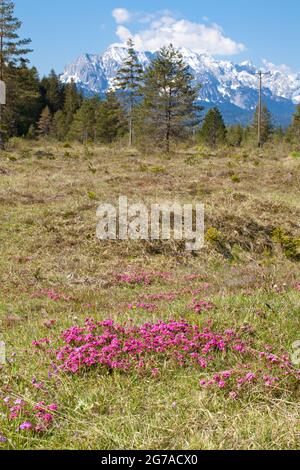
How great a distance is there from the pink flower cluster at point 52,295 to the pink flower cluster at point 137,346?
3363 millimetres

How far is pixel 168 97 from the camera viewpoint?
3350 centimetres

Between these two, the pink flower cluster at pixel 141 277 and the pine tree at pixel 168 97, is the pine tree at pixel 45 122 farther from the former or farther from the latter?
the pink flower cluster at pixel 141 277

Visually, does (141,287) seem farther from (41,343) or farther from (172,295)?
(41,343)

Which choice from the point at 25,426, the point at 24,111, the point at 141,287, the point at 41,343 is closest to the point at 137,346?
the point at 41,343

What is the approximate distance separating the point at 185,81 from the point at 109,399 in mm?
32962

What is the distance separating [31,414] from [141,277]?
21.9 feet

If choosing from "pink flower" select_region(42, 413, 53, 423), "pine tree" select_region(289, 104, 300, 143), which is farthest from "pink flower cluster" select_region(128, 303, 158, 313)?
"pine tree" select_region(289, 104, 300, 143)

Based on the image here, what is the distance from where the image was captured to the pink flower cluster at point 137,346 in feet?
14.1

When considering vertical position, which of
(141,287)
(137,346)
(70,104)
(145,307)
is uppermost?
(70,104)

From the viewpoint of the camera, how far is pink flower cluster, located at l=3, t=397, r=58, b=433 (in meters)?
3.25

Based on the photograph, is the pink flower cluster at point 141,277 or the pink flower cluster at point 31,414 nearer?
the pink flower cluster at point 31,414

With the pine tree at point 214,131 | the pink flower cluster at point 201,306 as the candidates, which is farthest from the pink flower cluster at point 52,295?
the pine tree at point 214,131

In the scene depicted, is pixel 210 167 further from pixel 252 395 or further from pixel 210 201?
pixel 252 395

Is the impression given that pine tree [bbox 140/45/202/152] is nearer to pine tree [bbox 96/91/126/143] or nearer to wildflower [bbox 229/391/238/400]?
pine tree [bbox 96/91/126/143]
